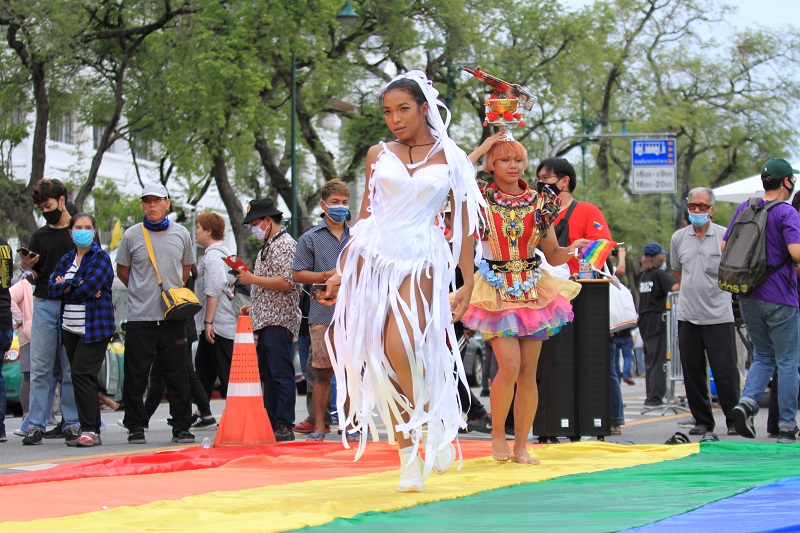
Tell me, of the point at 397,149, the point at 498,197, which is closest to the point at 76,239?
the point at 498,197

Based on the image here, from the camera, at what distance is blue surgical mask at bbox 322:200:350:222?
406 inches

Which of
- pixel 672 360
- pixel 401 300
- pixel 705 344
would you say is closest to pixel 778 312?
pixel 705 344

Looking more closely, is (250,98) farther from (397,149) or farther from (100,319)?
(397,149)

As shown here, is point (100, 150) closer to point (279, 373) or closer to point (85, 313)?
point (85, 313)

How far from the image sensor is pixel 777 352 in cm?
986

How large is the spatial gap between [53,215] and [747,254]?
585 cm

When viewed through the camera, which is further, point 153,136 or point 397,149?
point 153,136

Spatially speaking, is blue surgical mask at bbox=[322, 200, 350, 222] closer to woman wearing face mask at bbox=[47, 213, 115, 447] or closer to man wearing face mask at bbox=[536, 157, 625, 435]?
man wearing face mask at bbox=[536, 157, 625, 435]

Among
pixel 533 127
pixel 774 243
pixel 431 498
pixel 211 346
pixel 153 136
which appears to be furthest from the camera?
pixel 533 127

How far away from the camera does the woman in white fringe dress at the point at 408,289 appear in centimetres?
618

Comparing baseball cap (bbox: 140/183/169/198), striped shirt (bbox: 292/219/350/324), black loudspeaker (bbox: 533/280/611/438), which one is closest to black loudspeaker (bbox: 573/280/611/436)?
black loudspeaker (bbox: 533/280/611/438)

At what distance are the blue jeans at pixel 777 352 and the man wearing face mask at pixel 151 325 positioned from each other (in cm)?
464

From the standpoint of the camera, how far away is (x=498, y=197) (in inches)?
314

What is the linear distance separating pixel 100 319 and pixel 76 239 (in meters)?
0.73
